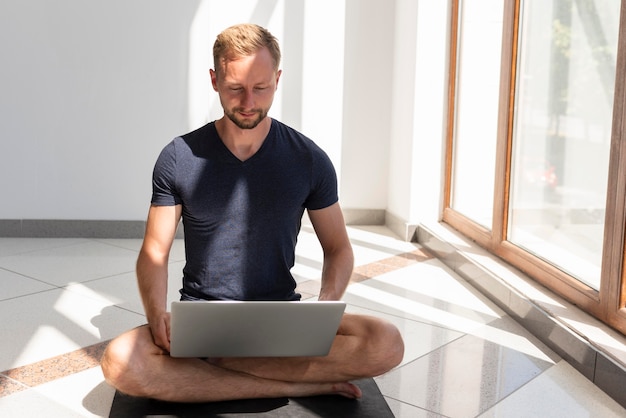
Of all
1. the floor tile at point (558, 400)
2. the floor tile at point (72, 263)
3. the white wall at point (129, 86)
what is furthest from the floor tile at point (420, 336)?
the white wall at point (129, 86)

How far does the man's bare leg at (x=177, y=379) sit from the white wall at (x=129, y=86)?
2.35m

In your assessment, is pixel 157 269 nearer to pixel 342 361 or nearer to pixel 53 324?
pixel 342 361

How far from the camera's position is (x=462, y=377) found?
2459 millimetres

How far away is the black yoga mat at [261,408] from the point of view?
2037mm

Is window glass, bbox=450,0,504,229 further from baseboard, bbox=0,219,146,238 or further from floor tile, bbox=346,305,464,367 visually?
baseboard, bbox=0,219,146,238

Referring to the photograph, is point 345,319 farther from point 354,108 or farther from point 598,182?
point 354,108

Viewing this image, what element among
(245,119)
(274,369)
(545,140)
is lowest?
(274,369)

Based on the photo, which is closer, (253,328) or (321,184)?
→ (253,328)

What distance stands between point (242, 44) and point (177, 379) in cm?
88

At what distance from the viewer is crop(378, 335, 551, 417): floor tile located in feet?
7.43

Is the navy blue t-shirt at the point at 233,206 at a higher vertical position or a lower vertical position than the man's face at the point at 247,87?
lower

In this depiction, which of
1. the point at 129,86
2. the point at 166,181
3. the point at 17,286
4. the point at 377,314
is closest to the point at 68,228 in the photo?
the point at 129,86

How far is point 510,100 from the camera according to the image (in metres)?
3.48

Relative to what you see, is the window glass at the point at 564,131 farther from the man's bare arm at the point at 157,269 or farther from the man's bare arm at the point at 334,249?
the man's bare arm at the point at 157,269
